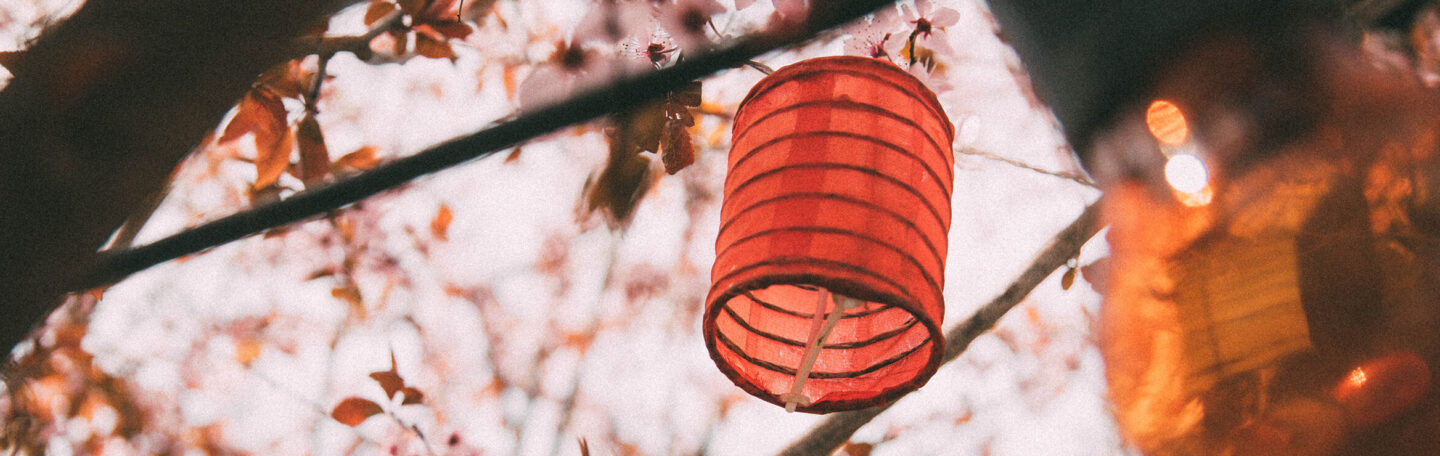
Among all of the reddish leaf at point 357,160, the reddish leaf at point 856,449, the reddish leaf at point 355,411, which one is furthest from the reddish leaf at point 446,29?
the reddish leaf at point 856,449

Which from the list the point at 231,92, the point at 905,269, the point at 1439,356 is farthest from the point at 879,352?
the point at 231,92

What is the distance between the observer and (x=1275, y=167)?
1.18 meters

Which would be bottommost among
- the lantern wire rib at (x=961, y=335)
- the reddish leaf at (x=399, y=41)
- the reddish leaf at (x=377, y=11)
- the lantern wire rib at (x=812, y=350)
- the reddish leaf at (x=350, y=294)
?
the reddish leaf at (x=350, y=294)

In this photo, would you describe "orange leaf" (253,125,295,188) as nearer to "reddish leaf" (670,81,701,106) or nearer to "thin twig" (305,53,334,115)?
"thin twig" (305,53,334,115)

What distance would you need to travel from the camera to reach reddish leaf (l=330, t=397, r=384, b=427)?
2.99 meters

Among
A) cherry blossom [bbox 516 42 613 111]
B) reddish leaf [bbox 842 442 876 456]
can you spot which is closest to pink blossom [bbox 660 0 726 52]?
cherry blossom [bbox 516 42 613 111]

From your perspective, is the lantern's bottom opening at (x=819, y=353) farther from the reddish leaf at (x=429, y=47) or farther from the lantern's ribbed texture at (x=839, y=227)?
the reddish leaf at (x=429, y=47)

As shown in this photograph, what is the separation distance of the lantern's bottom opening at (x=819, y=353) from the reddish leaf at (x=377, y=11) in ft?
3.36

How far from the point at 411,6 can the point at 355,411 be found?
6.65ft

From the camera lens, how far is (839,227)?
3.42 feet

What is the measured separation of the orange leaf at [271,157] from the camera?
1.44 m

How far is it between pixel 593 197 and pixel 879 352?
0.65 meters

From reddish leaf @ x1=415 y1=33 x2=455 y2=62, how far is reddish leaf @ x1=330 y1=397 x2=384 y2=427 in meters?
1.86

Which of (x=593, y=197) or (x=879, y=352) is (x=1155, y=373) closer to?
(x=879, y=352)
